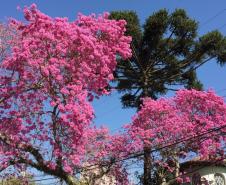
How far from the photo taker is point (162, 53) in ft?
114

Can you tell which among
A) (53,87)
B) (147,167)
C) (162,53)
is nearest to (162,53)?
(162,53)

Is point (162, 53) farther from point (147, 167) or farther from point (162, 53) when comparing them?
point (147, 167)

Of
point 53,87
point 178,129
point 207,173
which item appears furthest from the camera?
point 207,173

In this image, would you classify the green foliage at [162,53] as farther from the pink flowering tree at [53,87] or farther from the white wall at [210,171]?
the pink flowering tree at [53,87]

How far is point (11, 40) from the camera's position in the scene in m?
19.7

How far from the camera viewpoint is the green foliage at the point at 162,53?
108ft

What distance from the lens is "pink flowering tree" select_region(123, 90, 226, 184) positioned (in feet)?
90.2

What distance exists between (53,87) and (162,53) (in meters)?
18.1

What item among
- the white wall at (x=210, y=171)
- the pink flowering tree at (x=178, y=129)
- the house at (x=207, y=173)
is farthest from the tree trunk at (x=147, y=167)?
the white wall at (x=210, y=171)

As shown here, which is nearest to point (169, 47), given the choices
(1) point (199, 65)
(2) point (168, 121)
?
(1) point (199, 65)

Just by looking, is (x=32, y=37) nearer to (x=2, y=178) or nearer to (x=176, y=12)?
(x=2, y=178)

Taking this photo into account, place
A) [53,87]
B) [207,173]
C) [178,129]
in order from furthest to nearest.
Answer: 1. [207,173]
2. [178,129]
3. [53,87]

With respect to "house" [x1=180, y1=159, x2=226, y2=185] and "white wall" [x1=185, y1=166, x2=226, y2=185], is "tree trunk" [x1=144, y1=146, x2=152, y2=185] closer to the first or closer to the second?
"house" [x1=180, y1=159, x2=226, y2=185]

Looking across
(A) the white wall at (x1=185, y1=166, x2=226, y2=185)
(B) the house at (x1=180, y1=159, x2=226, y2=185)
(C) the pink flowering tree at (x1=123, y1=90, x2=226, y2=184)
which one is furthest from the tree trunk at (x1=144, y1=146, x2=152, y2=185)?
(A) the white wall at (x1=185, y1=166, x2=226, y2=185)
